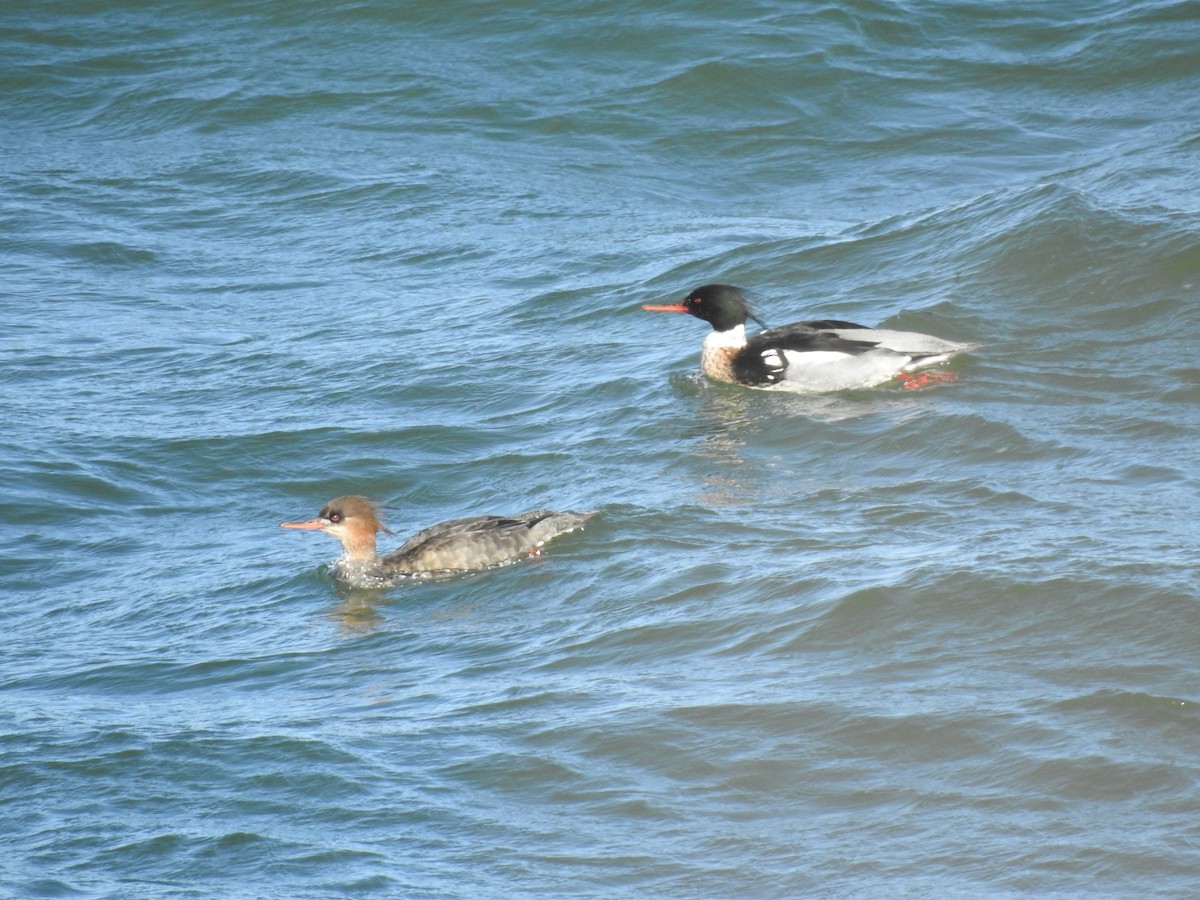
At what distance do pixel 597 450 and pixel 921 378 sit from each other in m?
2.31

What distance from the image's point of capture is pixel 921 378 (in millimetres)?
11453

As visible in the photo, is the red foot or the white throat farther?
the white throat

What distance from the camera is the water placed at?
641cm

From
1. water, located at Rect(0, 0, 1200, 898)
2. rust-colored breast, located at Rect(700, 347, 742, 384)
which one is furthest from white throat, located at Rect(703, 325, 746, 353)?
water, located at Rect(0, 0, 1200, 898)

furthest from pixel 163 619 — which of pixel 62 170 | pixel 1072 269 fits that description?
pixel 62 170

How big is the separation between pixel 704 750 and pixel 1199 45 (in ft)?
48.6

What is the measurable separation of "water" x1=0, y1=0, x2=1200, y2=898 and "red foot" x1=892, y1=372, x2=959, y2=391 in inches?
15.0

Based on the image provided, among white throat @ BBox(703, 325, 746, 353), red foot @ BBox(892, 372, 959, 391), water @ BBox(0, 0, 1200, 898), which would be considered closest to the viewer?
water @ BBox(0, 0, 1200, 898)

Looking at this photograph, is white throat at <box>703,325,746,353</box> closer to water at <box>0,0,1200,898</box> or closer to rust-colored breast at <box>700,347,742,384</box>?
rust-colored breast at <box>700,347,742,384</box>

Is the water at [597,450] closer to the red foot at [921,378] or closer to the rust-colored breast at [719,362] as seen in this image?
the rust-colored breast at [719,362]

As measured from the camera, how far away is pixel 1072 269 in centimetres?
1259

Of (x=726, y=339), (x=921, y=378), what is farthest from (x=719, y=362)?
(x=921, y=378)

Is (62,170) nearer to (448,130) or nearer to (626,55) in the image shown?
(448,130)

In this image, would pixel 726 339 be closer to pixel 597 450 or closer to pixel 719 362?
pixel 719 362
